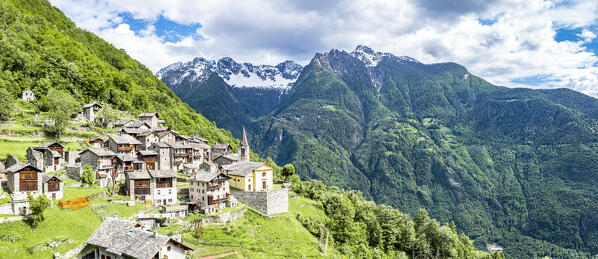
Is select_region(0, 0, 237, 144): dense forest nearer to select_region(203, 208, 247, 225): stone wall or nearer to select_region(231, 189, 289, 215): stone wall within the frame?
select_region(231, 189, 289, 215): stone wall

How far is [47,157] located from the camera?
69.4 meters

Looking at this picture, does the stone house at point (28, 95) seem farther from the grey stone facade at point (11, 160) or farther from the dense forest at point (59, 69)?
the grey stone facade at point (11, 160)

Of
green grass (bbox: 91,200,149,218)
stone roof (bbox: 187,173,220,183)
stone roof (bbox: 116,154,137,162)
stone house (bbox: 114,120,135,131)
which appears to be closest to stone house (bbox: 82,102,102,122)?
stone house (bbox: 114,120,135,131)

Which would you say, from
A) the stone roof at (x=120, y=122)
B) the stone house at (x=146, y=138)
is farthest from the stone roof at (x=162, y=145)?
the stone roof at (x=120, y=122)

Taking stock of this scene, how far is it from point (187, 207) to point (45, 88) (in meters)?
69.5

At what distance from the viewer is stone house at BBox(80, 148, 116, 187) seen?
70.6 m

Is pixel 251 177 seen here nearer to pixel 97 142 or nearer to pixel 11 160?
pixel 97 142

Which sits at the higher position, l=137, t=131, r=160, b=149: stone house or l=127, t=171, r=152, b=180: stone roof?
l=137, t=131, r=160, b=149: stone house

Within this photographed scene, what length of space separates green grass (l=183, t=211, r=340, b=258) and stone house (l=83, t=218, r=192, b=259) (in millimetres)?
11626

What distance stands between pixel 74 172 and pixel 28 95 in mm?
48174

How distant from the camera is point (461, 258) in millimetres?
101562

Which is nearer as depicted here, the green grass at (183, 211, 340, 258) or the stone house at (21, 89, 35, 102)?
the green grass at (183, 211, 340, 258)

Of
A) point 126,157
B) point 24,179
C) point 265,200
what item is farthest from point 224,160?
point 24,179

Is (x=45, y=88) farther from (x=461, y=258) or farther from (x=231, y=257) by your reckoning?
(x=461, y=258)
